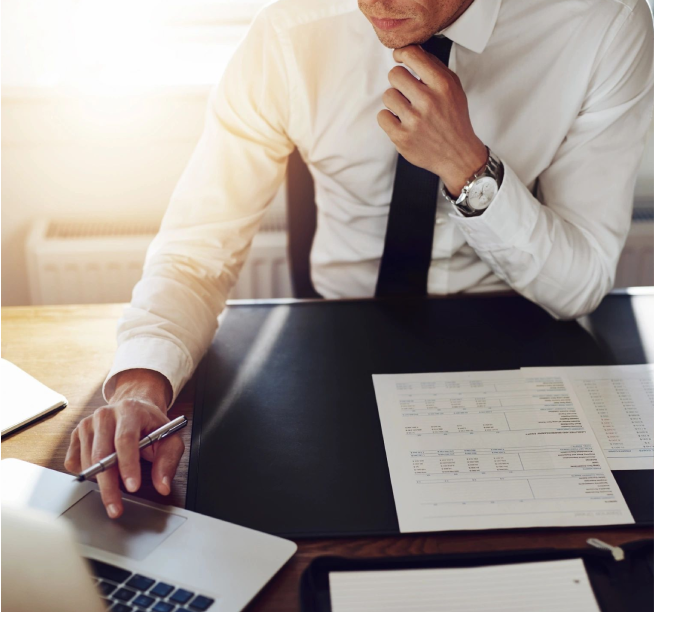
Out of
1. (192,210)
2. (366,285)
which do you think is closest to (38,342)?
(192,210)

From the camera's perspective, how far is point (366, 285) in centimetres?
131

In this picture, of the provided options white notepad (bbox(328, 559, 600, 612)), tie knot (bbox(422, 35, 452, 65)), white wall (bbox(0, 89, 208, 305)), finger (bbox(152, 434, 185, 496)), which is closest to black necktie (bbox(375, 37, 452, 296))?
tie knot (bbox(422, 35, 452, 65))

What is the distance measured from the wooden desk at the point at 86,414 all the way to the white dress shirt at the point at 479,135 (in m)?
0.11

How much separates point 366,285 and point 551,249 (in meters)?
0.35

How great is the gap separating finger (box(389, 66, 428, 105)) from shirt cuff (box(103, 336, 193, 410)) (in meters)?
0.47

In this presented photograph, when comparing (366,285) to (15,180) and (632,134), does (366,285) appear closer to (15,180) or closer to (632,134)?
(632,134)

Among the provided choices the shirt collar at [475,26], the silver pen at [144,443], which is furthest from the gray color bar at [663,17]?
the silver pen at [144,443]

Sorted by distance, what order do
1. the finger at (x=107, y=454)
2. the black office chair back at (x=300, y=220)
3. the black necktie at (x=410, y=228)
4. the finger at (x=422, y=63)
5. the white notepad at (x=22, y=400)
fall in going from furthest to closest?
the black office chair back at (x=300, y=220) < the black necktie at (x=410, y=228) < the finger at (x=422, y=63) < the white notepad at (x=22, y=400) < the finger at (x=107, y=454)

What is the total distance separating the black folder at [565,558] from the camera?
629 millimetres

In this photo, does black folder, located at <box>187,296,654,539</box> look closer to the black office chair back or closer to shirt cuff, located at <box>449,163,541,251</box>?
shirt cuff, located at <box>449,163,541,251</box>

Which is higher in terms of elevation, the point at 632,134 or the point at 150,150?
the point at 632,134

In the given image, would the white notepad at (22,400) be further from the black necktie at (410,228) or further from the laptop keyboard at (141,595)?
the black necktie at (410,228)

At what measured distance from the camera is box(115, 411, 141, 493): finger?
74 centimetres

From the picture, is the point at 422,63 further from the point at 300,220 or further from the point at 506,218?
the point at 300,220
